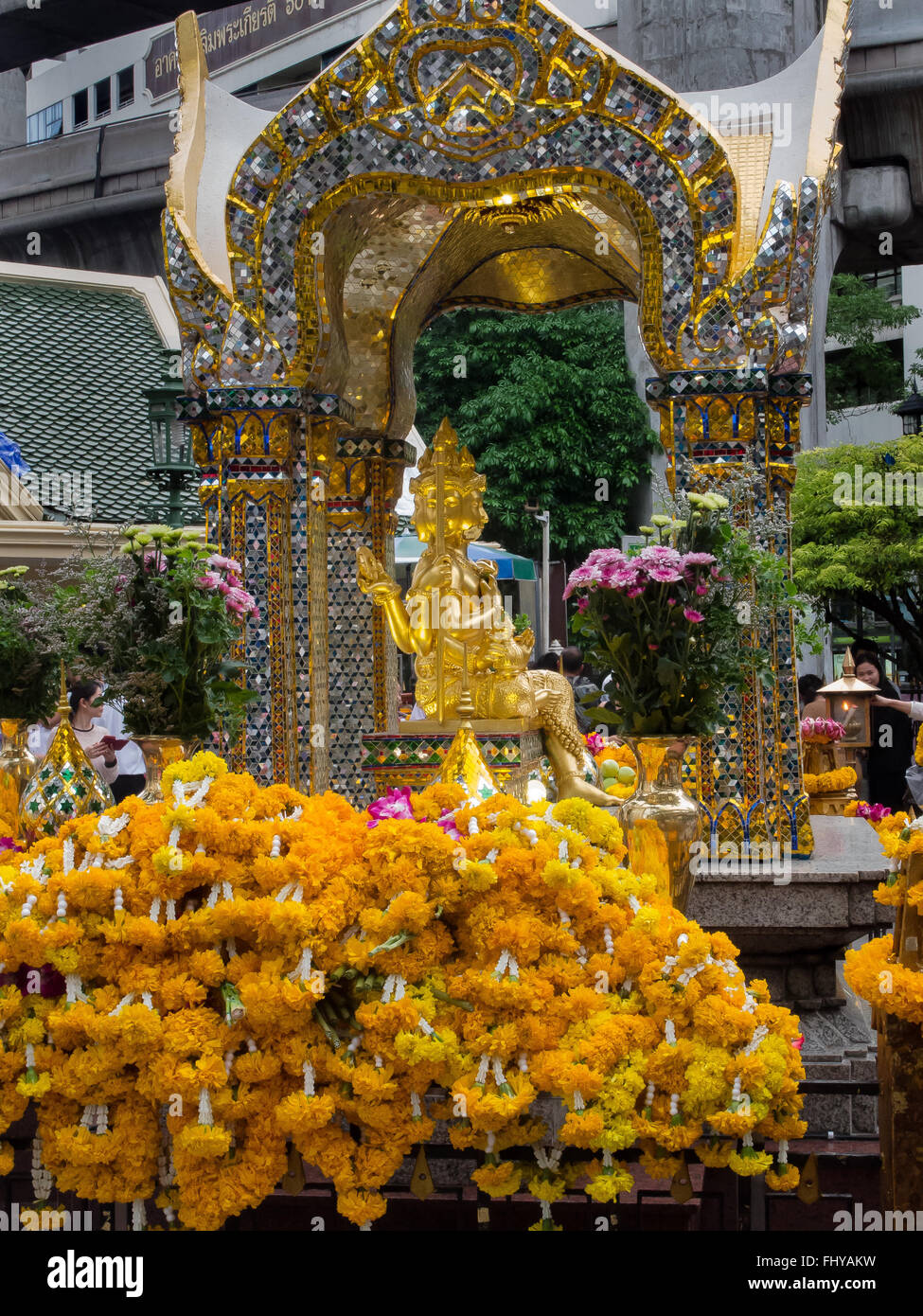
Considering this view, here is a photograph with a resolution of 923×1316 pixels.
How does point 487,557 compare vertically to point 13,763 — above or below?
above

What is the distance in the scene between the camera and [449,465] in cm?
788

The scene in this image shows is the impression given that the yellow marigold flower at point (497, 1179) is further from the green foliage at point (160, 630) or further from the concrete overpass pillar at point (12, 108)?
the concrete overpass pillar at point (12, 108)

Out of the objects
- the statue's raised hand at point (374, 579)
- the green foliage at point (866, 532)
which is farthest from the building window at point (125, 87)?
the statue's raised hand at point (374, 579)

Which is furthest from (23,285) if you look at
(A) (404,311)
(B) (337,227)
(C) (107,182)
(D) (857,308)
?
(D) (857,308)

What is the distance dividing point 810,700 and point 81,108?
2867 centimetres

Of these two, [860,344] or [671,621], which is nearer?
[671,621]

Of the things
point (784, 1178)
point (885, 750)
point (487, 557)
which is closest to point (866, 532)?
point (487, 557)

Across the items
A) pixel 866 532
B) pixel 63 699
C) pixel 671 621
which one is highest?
pixel 866 532

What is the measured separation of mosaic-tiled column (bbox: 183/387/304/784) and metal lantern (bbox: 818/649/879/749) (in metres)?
3.83

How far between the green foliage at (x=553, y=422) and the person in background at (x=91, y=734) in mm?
14079

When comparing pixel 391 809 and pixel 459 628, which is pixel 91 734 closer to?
pixel 459 628

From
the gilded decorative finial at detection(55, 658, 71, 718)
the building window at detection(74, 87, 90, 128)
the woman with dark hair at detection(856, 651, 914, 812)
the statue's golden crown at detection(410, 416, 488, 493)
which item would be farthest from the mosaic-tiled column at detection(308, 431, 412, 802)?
the building window at detection(74, 87, 90, 128)

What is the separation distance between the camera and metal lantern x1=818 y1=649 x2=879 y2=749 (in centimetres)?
905

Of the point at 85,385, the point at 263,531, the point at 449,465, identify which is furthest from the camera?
the point at 85,385
